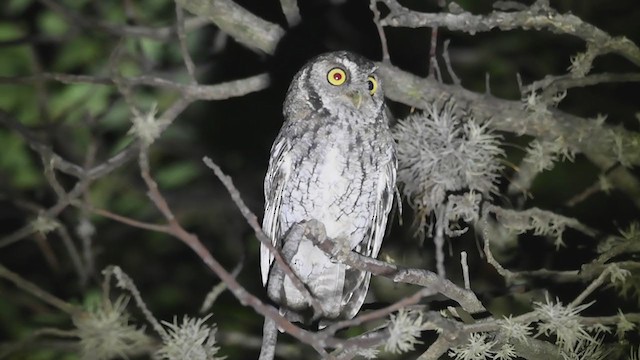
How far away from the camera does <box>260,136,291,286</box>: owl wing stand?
2275 mm

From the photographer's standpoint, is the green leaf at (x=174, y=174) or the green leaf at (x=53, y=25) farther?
the green leaf at (x=174, y=174)

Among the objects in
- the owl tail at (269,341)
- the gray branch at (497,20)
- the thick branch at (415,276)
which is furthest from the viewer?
the gray branch at (497,20)

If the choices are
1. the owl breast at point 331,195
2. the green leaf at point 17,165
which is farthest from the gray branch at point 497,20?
the green leaf at point 17,165

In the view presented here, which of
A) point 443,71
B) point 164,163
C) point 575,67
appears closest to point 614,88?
point 443,71

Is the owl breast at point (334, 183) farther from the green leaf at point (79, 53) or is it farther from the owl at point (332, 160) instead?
the green leaf at point (79, 53)

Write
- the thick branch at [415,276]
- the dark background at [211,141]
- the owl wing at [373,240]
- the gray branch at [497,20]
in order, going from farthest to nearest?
the dark background at [211,141] < the owl wing at [373,240] < the gray branch at [497,20] < the thick branch at [415,276]

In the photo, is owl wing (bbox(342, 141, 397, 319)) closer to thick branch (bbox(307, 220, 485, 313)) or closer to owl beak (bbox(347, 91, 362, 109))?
owl beak (bbox(347, 91, 362, 109))

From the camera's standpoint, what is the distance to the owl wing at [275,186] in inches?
89.6

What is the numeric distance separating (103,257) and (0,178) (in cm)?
73

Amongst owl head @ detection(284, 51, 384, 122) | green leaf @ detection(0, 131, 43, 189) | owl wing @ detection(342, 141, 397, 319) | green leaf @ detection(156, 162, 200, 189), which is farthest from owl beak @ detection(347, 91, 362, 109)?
green leaf @ detection(0, 131, 43, 189)

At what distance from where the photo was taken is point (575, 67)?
2414mm

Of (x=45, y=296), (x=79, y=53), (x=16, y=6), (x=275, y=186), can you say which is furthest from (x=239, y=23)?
(x=45, y=296)

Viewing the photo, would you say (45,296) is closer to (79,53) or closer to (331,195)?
(331,195)

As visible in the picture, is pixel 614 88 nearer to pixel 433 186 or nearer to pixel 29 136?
pixel 433 186
